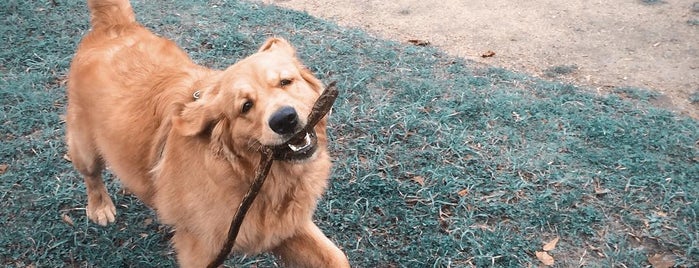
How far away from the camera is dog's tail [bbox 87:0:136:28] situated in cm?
374

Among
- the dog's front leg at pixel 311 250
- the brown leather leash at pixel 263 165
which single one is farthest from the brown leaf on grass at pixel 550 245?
the brown leather leash at pixel 263 165

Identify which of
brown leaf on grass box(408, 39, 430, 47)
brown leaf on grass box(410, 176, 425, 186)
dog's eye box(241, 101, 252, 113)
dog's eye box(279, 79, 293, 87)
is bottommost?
brown leaf on grass box(408, 39, 430, 47)

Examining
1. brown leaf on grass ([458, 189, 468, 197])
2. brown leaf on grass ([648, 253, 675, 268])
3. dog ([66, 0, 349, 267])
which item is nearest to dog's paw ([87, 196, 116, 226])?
dog ([66, 0, 349, 267])

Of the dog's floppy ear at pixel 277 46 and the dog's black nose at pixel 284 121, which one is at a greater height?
the dog's black nose at pixel 284 121

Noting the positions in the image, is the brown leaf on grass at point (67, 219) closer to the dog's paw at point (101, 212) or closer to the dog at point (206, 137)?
the dog's paw at point (101, 212)

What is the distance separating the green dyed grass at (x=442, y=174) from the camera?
374 cm

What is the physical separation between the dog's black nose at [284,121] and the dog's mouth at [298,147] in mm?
63

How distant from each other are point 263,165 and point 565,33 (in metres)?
5.18

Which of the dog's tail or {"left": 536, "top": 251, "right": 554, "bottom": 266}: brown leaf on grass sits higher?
the dog's tail

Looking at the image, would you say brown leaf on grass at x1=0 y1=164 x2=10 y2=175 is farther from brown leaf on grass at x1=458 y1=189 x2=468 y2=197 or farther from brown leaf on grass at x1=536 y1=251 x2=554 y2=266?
brown leaf on grass at x1=536 y1=251 x2=554 y2=266

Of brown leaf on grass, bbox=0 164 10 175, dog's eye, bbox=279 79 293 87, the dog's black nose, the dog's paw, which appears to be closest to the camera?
the dog's black nose

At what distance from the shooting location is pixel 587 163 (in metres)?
4.37

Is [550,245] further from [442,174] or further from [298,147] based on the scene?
[298,147]

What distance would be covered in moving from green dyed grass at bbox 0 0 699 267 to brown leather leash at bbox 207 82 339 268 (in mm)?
970
